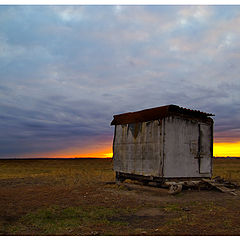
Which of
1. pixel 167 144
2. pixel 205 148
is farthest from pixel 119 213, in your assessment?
pixel 205 148

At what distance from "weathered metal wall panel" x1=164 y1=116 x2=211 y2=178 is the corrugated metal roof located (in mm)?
355

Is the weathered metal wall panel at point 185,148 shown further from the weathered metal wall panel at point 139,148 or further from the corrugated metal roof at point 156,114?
the weathered metal wall panel at point 139,148

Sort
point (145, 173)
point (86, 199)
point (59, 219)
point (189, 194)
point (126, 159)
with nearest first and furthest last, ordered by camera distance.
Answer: point (59, 219)
point (86, 199)
point (189, 194)
point (145, 173)
point (126, 159)

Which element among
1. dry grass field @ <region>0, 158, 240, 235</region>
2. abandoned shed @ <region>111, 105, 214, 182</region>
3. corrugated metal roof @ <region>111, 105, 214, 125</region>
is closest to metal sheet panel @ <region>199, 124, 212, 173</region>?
abandoned shed @ <region>111, 105, 214, 182</region>

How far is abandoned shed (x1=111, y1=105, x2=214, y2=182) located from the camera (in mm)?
12969

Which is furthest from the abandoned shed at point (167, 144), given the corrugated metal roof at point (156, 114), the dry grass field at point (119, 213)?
the dry grass field at point (119, 213)

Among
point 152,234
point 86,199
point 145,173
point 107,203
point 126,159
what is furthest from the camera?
point 126,159

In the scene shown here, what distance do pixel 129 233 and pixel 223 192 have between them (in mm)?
8571

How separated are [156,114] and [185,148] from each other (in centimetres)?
252

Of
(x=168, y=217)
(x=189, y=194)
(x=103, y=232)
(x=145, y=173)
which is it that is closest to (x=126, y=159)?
(x=145, y=173)

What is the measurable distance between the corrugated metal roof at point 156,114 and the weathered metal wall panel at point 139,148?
0.98 ft

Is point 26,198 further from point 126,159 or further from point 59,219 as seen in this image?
point 126,159

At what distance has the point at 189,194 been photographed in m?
12.4

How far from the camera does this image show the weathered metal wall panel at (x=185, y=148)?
1298 cm
